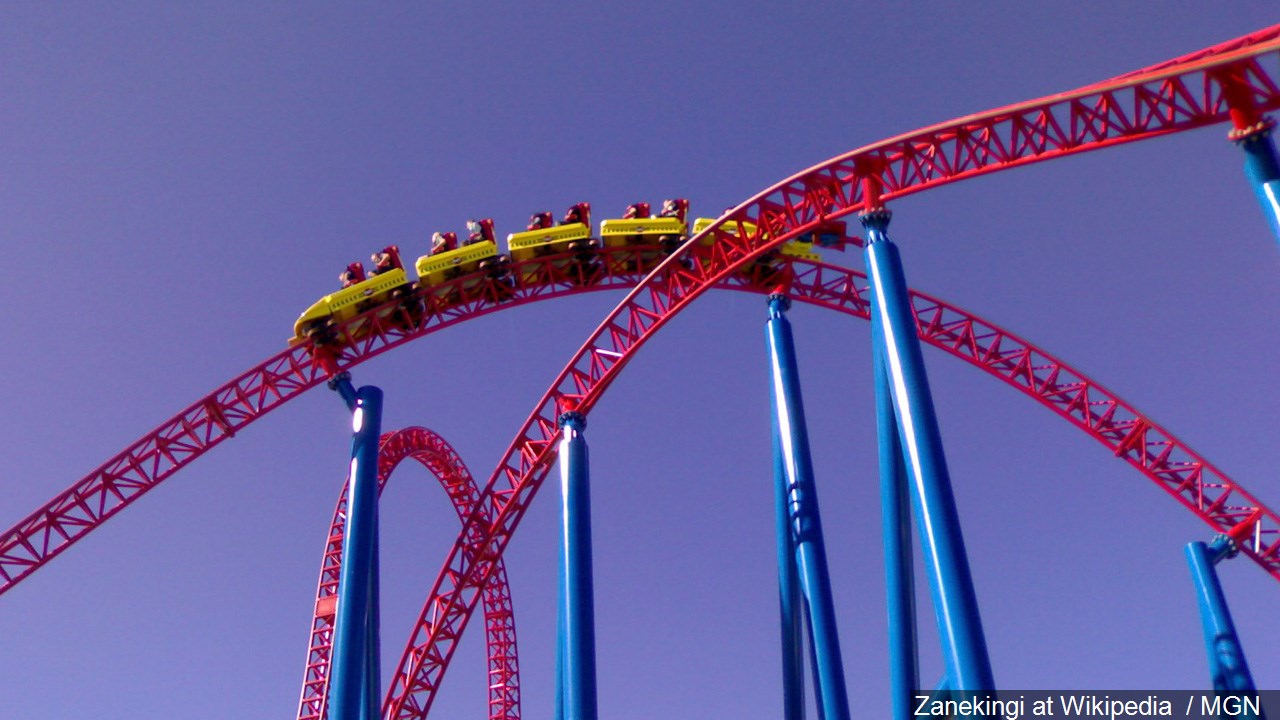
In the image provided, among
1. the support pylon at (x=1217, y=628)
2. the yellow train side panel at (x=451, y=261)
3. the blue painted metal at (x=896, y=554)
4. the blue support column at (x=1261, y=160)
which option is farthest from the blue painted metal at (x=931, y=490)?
the yellow train side panel at (x=451, y=261)

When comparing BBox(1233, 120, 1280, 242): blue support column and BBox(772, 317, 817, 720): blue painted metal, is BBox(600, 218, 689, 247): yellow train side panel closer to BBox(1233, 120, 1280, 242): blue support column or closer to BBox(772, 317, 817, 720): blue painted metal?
BBox(772, 317, 817, 720): blue painted metal

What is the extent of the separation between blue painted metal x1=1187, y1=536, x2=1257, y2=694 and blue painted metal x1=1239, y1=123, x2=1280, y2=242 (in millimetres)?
4461

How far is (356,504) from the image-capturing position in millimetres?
10438

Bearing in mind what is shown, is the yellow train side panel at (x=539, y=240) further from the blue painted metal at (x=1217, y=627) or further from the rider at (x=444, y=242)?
the blue painted metal at (x=1217, y=627)

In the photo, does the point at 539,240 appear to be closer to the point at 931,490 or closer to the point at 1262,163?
the point at 931,490

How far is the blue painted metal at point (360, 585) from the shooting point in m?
9.59

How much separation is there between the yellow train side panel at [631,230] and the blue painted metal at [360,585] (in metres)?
3.05

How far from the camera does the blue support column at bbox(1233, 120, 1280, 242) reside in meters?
7.67

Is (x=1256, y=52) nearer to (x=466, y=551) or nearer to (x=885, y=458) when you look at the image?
(x=885, y=458)

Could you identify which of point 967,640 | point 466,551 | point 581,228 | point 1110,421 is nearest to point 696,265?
point 581,228

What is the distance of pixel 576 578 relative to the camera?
932cm

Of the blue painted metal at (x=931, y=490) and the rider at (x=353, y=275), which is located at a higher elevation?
the rider at (x=353, y=275)

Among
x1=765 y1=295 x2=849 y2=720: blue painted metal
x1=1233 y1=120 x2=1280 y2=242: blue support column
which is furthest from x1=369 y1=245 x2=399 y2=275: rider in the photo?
x1=1233 y1=120 x2=1280 y2=242: blue support column

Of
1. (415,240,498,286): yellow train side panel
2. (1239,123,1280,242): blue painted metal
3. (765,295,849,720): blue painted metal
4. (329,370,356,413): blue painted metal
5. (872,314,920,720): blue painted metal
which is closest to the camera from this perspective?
(1239,123,1280,242): blue painted metal
